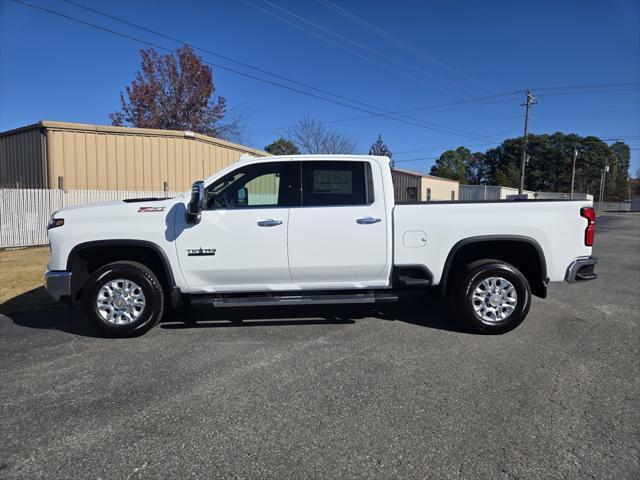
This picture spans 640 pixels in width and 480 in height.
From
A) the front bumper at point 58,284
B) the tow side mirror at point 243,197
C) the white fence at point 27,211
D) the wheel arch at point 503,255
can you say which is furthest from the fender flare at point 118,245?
the white fence at point 27,211

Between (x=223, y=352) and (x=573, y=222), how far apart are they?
13.8 ft

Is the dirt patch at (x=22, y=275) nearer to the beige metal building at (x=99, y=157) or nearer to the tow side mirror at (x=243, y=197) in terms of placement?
the beige metal building at (x=99, y=157)

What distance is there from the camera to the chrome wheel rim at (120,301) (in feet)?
16.1

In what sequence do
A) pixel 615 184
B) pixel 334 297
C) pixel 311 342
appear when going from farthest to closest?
Result: pixel 615 184, pixel 334 297, pixel 311 342

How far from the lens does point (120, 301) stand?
494 centimetres

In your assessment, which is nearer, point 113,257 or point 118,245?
point 118,245

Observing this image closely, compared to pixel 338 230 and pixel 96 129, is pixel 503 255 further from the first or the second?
pixel 96 129

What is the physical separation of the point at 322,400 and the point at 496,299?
8.68ft

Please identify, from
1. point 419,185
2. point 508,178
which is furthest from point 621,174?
point 419,185

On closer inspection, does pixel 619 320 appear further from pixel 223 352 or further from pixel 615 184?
pixel 615 184

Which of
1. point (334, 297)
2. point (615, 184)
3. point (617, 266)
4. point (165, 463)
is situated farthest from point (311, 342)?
point (615, 184)

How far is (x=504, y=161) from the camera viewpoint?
9838cm

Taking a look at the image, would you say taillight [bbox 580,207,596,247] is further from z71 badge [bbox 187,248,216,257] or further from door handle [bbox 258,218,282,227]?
z71 badge [bbox 187,248,216,257]

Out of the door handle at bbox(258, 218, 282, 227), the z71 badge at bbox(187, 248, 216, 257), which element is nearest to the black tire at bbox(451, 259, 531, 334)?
the door handle at bbox(258, 218, 282, 227)
